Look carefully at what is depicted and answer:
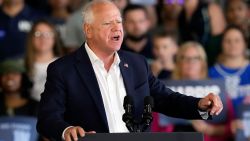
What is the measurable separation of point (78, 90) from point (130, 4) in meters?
4.47

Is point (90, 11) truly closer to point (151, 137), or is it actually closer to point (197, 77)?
point (151, 137)

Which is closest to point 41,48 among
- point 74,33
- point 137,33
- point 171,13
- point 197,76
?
point 74,33

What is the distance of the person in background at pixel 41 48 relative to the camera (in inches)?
298

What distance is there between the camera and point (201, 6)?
342 inches

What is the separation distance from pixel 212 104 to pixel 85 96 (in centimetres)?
69

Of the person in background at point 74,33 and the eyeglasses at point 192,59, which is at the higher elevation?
the person in background at point 74,33

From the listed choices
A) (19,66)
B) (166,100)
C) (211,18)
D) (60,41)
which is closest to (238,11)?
→ (211,18)

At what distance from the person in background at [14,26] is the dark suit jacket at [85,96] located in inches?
153

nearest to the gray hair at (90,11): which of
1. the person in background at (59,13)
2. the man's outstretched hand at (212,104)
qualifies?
the man's outstretched hand at (212,104)

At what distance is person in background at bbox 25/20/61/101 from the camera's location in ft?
24.8

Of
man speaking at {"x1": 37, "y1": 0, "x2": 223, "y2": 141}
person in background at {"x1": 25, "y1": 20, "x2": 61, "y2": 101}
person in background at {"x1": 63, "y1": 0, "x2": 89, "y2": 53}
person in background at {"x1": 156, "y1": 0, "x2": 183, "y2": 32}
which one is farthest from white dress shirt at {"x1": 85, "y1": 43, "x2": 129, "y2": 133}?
person in background at {"x1": 156, "y1": 0, "x2": 183, "y2": 32}

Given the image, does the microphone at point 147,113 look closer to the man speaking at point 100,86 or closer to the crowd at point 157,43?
the man speaking at point 100,86

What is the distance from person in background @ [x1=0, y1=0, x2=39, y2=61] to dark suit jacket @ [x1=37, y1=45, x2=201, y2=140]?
153 inches

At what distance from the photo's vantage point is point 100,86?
426cm
